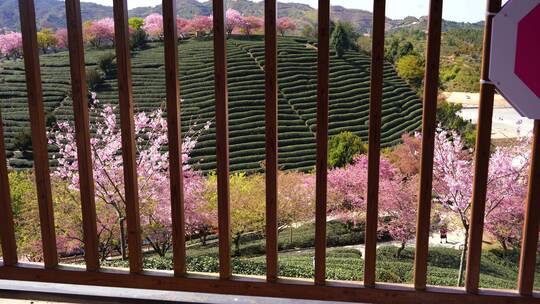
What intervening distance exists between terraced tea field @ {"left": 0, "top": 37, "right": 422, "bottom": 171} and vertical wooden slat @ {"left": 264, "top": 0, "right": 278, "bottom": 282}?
318 cm

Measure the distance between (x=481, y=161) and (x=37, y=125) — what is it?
1448mm

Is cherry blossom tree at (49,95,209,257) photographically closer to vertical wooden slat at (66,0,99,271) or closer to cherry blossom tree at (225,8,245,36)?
cherry blossom tree at (225,8,245,36)

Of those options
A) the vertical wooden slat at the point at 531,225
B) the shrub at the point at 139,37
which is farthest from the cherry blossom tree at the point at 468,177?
the vertical wooden slat at the point at 531,225

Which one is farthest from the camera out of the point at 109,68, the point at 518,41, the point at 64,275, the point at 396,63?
the point at 109,68

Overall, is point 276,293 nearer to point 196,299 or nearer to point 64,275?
point 196,299

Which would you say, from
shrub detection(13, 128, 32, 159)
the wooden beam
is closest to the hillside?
shrub detection(13, 128, 32, 159)

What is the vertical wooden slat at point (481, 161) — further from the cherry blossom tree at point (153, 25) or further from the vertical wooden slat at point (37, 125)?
the cherry blossom tree at point (153, 25)

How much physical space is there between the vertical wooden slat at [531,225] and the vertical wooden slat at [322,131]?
61 cm

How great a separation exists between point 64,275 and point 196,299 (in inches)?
19.9

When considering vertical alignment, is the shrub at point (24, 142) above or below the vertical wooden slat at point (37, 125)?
below

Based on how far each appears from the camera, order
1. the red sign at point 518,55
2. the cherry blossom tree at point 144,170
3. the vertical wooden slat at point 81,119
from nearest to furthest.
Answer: the red sign at point 518,55, the vertical wooden slat at point 81,119, the cherry blossom tree at point 144,170

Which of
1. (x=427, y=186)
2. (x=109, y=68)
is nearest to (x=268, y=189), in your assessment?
(x=427, y=186)

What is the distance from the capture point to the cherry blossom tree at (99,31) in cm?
451

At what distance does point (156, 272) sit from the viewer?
74.0 inches
